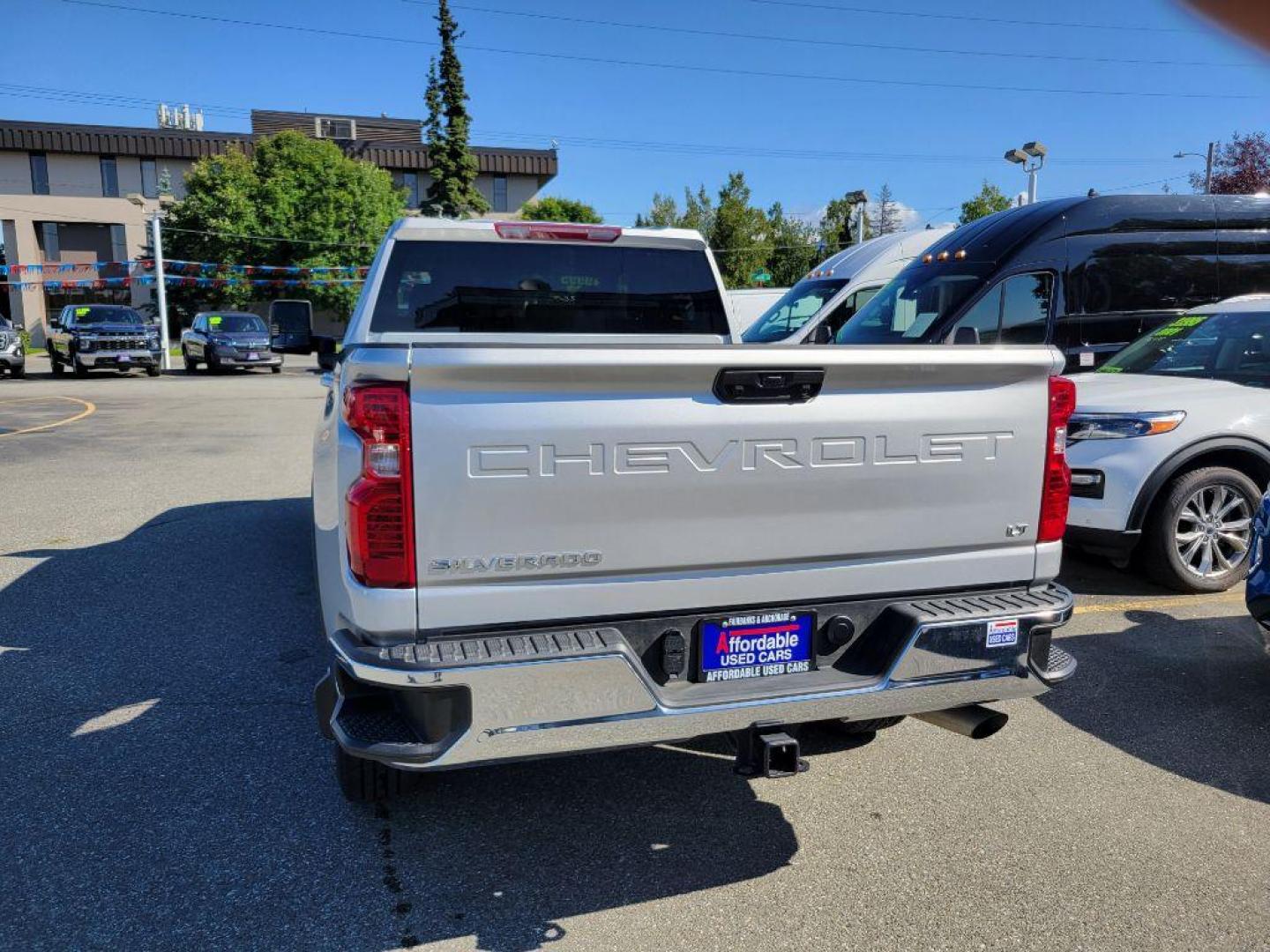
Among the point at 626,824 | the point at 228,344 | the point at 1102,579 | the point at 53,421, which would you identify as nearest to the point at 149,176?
the point at 228,344

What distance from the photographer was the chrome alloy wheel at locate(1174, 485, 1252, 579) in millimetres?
5953

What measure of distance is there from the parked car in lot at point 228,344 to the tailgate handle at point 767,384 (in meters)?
27.9

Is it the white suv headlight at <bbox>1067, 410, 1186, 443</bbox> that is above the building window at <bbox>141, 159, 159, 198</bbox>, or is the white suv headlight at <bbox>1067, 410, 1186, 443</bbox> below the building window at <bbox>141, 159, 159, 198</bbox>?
below

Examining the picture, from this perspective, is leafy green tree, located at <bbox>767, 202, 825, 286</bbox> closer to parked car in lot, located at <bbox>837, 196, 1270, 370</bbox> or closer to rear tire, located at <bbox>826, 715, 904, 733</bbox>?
parked car in lot, located at <bbox>837, 196, 1270, 370</bbox>

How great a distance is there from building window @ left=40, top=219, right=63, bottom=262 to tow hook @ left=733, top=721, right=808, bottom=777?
63.2 metres

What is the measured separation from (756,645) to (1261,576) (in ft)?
8.98

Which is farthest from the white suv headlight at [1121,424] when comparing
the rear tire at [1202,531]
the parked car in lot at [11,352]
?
the parked car in lot at [11,352]

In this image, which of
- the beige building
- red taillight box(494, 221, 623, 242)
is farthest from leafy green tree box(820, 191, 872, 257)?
red taillight box(494, 221, 623, 242)

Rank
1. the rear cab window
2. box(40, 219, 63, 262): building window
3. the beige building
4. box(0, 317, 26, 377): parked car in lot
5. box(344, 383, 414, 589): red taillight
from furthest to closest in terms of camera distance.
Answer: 1. box(40, 219, 63, 262): building window
2. the beige building
3. box(0, 317, 26, 377): parked car in lot
4. the rear cab window
5. box(344, 383, 414, 589): red taillight

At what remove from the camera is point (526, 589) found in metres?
2.65

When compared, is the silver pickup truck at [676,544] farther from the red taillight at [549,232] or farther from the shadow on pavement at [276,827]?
the red taillight at [549,232]

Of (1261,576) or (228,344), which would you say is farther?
(228,344)

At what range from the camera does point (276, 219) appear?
4703 cm

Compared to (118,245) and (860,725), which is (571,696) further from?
(118,245)
